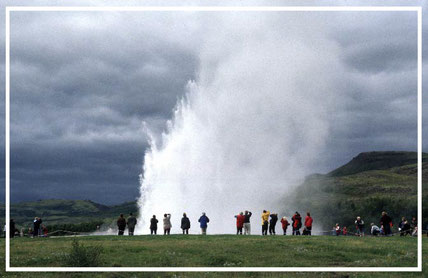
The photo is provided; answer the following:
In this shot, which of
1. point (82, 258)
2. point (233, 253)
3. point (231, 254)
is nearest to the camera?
point (82, 258)

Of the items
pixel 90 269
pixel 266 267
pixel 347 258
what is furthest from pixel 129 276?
pixel 347 258

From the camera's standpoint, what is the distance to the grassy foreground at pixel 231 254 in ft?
82.2

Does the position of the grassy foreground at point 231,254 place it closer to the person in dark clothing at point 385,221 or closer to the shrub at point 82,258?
the shrub at point 82,258

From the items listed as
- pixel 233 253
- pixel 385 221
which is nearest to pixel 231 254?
pixel 233 253

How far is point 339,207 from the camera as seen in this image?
146250 millimetres

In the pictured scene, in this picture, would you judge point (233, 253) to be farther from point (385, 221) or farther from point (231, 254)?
point (385, 221)

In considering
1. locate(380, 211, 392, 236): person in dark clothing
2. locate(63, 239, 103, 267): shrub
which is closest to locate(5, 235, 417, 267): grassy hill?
locate(63, 239, 103, 267): shrub

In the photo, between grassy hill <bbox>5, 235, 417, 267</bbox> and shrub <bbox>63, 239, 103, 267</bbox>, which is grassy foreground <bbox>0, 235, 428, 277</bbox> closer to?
grassy hill <bbox>5, 235, 417, 267</bbox>

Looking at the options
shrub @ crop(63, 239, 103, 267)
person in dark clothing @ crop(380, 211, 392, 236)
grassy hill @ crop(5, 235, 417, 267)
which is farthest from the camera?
person in dark clothing @ crop(380, 211, 392, 236)

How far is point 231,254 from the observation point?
27594 millimetres

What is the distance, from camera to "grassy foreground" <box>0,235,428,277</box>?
25.0 meters

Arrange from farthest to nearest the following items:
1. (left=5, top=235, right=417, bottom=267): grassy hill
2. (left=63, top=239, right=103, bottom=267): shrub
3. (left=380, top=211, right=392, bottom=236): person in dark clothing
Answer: (left=380, top=211, right=392, bottom=236): person in dark clothing, (left=5, top=235, right=417, bottom=267): grassy hill, (left=63, top=239, right=103, bottom=267): shrub

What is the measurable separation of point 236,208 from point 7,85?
2421 inches

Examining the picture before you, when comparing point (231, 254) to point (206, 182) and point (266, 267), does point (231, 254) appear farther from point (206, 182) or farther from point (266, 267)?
point (206, 182)
